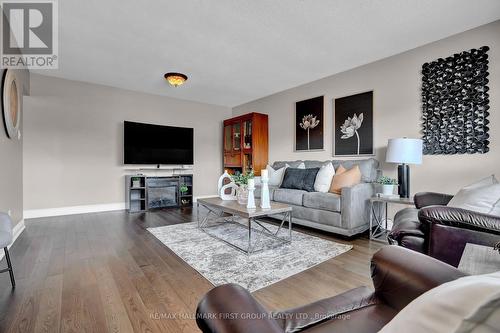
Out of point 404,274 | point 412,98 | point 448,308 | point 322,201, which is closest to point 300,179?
point 322,201

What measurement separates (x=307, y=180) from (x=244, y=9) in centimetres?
242

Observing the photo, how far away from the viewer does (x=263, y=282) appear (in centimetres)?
192

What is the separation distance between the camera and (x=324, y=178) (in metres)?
3.56

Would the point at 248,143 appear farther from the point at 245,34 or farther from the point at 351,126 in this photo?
the point at 245,34

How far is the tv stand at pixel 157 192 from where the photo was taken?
480cm

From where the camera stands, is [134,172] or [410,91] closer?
[410,91]

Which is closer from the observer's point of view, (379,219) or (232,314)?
(232,314)

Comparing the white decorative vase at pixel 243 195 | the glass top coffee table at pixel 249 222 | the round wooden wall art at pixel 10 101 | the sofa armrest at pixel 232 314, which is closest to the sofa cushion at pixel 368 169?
the glass top coffee table at pixel 249 222

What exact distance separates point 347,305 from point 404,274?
246 mm

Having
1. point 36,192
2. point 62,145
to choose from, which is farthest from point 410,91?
point 36,192

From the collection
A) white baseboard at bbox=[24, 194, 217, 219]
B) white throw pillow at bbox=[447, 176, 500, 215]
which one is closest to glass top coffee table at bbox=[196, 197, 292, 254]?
white throw pillow at bbox=[447, 176, 500, 215]

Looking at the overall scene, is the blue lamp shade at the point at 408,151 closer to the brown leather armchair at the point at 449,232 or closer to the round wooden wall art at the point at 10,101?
the brown leather armchair at the point at 449,232

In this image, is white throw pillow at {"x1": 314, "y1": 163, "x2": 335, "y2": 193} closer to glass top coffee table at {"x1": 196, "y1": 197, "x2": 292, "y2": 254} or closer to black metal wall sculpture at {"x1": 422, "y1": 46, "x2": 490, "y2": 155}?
glass top coffee table at {"x1": 196, "y1": 197, "x2": 292, "y2": 254}

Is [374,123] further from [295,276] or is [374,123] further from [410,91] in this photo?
[295,276]
